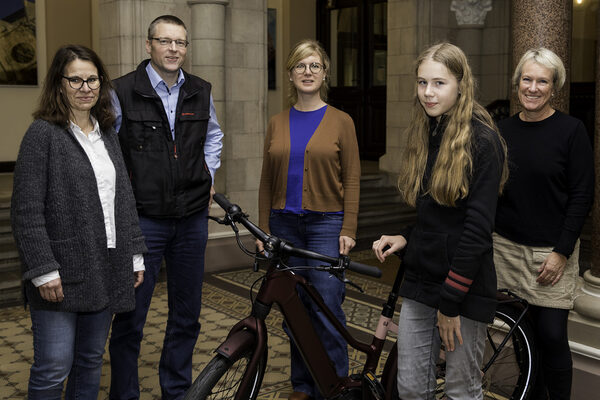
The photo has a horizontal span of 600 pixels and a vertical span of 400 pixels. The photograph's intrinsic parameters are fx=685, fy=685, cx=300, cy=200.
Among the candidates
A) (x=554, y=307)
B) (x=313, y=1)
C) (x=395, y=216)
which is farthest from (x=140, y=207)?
(x=313, y=1)

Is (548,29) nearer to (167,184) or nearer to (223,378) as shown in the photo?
(167,184)

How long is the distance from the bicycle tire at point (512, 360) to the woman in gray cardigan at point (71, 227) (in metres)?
1.32

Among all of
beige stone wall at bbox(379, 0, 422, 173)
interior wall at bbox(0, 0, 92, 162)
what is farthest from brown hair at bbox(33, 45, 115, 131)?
interior wall at bbox(0, 0, 92, 162)

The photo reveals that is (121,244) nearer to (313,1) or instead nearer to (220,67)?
(220,67)

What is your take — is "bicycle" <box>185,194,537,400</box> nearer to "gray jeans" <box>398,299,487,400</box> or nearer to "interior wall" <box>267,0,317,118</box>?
"gray jeans" <box>398,299,487,400</box>

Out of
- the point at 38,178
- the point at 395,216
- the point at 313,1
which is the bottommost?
the point at 395,216

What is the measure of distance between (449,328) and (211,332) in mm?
2752

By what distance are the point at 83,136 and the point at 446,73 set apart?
131 cm

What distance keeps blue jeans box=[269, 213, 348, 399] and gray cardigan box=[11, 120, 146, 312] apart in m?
0.98

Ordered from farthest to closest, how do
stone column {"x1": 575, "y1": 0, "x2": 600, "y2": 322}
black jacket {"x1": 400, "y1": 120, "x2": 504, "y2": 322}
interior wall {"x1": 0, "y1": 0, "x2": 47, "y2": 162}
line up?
interior wall {"x1": 0, "y1": 0, "x2": 47, "y2": 162} < stone column {"x1": 575, "y1": 0, "x2": 600, "y2": 322} < black jacket {"x1": 400, "y1": 120, "x2": 504, "y2": 322}

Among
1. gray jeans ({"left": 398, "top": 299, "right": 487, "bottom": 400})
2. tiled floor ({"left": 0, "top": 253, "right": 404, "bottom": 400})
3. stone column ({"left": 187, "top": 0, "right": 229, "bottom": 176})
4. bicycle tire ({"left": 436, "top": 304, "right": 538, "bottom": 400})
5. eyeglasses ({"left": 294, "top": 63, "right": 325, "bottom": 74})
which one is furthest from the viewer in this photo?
stone column ({"left": 187, "top": 0, "right": 229, "bottom": 176})

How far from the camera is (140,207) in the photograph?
9.85 ft

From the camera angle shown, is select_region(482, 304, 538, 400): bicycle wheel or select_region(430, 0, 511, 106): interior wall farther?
select_region(430, 0, 511, 106): interior wall

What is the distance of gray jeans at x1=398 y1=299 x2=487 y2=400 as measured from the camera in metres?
A: 2.24
